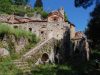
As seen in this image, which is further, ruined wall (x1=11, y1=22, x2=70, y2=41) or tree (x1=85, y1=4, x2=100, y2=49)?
ruined wall (x1=11, y1=22, x2=70, y2=41)

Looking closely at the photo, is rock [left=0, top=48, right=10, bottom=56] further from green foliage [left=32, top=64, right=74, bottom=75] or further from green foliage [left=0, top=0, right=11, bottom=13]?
green foliage [left=0, top=0, right=11, bottom=13]

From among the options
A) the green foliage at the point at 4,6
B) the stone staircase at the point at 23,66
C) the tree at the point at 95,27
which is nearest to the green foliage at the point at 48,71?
the stone staircase at the point at 23,66

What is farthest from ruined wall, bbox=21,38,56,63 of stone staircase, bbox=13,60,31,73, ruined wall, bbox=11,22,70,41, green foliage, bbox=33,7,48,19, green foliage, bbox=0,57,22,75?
green foliage, bbox=33,7,48,19

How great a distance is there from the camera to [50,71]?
2814cm

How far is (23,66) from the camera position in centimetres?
2861

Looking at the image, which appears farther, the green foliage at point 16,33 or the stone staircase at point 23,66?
the green foliage at point 16,33

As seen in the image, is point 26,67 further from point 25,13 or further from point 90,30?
point 25,13

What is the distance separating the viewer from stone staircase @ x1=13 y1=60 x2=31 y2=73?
27.5 meters

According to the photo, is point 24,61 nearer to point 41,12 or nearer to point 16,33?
point 16,33

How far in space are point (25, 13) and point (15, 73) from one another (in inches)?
1543

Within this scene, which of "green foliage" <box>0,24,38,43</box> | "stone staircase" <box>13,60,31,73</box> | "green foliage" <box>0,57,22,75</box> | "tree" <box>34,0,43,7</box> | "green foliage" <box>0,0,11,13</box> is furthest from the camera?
"tree" <box>34,0,43,7</box>

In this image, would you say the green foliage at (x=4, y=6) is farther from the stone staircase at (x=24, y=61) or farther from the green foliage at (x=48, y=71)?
the green foliage at (x=48, y=71)

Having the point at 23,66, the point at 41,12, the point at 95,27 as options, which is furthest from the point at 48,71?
the point at 41,12

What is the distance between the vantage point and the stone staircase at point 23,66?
90.4 feet
